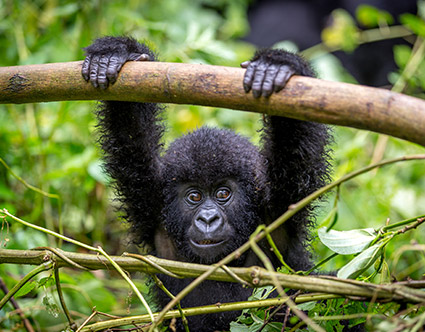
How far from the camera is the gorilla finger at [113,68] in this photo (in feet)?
7.79

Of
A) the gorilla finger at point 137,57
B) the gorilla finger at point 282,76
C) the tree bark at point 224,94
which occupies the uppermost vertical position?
the gorilla finger at point 137,57

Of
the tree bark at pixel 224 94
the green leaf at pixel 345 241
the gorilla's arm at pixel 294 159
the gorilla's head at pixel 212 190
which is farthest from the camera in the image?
the gorilla's head at pixel 212 190

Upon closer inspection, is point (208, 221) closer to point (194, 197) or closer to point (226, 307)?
point (194, 197)

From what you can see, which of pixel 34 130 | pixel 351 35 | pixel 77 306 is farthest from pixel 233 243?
pixel 351 35

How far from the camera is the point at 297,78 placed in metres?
2.07

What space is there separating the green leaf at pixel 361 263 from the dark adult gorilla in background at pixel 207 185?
0.74 m

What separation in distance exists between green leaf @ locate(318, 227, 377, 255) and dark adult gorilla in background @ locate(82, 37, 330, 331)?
59 centimetres

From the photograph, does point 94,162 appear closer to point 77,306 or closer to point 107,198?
point 107,198

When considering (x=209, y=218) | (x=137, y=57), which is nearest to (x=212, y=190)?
(x=209, y=218)

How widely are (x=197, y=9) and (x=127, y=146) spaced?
20.2ft

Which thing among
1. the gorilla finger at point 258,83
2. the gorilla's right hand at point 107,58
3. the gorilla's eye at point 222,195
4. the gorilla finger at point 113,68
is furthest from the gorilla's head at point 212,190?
the gorilla finger at point 258,83

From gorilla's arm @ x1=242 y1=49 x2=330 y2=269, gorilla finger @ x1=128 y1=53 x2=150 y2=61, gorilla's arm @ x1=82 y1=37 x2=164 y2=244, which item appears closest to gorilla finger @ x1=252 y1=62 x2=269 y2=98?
gorilla's arm @ x1=242 y1=49 x2=330 y2=269

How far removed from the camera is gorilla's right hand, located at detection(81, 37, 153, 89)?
93.7 inches

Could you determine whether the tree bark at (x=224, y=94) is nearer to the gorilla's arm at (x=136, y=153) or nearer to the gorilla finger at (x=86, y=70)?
the gorilla finger at (x=86, y=70)
